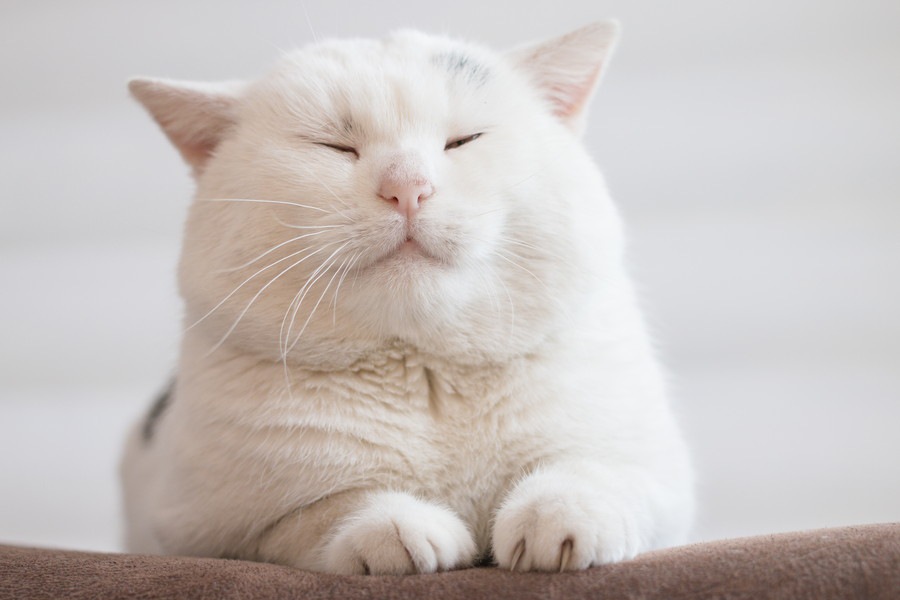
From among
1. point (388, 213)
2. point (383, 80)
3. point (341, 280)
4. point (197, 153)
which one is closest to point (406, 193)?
point (388, 213)

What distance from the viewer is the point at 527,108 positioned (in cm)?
151

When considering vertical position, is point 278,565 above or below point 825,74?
below

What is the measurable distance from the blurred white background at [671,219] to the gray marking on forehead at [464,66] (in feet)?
3.60

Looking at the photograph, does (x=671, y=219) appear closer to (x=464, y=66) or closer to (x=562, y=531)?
(x=464, y=66)

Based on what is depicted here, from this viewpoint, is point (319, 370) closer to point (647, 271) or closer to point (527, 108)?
point (527, 108)

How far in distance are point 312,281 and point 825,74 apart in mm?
1813

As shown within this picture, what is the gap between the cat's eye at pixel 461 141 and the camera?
Answer: 4.56ft

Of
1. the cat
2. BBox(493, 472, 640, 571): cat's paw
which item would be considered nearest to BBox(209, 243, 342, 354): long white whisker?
the cat

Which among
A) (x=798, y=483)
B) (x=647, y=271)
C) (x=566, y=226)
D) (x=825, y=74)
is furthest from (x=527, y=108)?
(x=798, y=483)

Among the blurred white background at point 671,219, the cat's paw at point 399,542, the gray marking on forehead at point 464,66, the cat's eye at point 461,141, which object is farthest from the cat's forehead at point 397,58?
the blurred white background at point 671,219

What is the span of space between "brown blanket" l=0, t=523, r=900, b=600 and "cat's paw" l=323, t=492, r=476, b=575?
0.13 feet

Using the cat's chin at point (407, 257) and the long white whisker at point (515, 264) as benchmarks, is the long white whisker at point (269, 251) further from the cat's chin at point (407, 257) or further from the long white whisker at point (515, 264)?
the long white whisker at point (515, 264)

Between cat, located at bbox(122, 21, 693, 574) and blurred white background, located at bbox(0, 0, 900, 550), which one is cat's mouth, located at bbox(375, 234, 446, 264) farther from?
blurred white background, located at bbox(0, 0, 900, 550)

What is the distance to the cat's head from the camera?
1.26 meters
